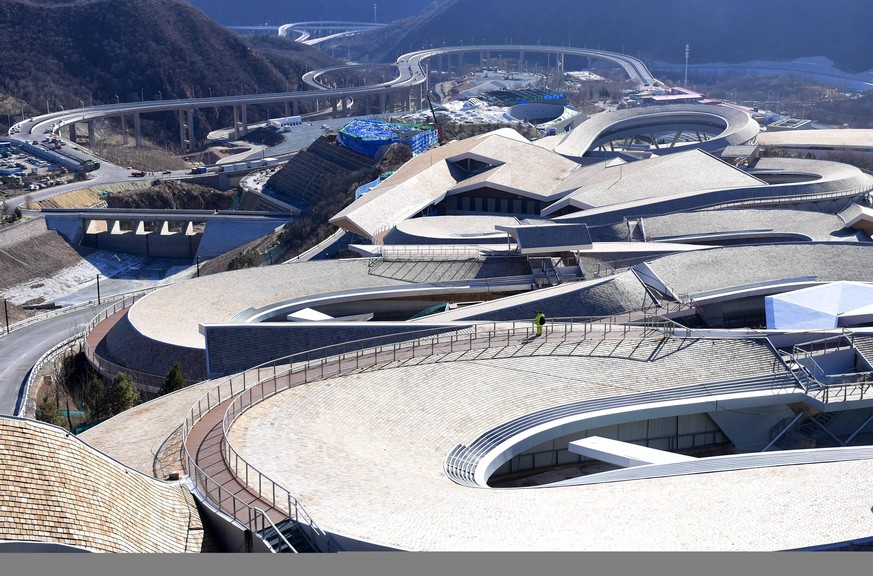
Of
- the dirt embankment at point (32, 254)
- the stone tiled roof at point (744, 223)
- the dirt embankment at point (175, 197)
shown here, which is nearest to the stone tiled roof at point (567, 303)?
the stone tiled roof at point (744, 223)

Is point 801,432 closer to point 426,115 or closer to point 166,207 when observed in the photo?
point 166,207

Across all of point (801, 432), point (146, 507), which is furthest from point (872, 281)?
point (146, 507)

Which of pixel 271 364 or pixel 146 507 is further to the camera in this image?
pixel 271 364

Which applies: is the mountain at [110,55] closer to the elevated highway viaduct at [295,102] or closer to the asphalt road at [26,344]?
the elevated highway viaduct at [295,102]

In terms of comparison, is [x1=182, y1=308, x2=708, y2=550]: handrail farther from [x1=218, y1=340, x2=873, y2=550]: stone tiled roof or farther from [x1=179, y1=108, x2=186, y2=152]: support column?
[x1=179, y1=108, x2=186, y2=152]: support column

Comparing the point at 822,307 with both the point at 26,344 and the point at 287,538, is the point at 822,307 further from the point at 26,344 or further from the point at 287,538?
the point at 26,344

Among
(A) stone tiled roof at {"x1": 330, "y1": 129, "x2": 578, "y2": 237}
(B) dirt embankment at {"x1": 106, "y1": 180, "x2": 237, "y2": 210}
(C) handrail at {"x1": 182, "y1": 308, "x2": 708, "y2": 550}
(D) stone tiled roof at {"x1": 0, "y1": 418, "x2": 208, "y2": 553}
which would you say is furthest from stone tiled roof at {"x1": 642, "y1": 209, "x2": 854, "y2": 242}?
(B) dirt embankment at {"x1": 106, "y1": 180, "x2": 237, "y2": 210}
